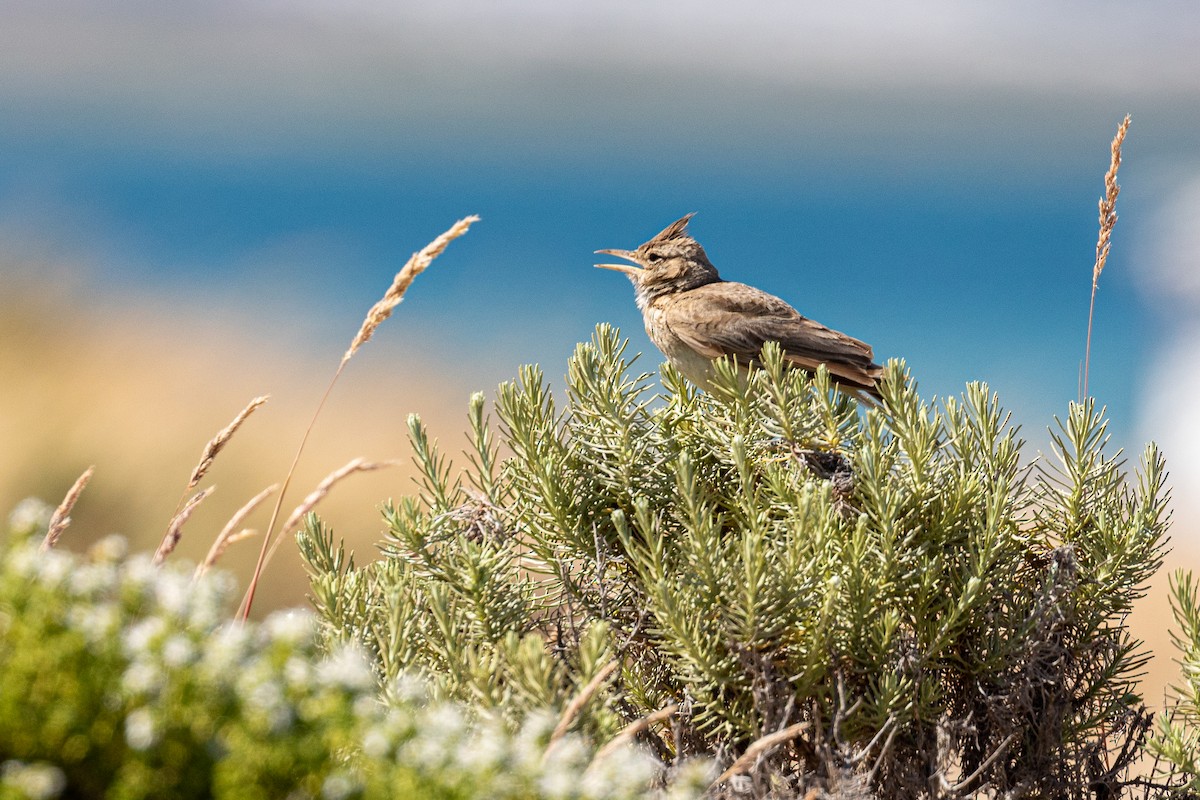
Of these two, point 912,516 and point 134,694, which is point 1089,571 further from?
point 134,694

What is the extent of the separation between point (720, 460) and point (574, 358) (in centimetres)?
50

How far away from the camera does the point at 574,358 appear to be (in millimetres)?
2959

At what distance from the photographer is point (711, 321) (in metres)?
4.53

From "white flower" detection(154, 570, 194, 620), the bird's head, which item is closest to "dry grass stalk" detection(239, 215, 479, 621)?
"white flower" detection(154, 570, 194, 620)

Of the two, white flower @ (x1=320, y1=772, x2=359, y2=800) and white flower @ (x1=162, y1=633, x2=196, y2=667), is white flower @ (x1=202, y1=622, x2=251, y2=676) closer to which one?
white flower @ (x1=162, y1=633, x2=196, y2=667)

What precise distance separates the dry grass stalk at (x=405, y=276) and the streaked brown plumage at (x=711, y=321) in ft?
4.23

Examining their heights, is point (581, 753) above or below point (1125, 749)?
below

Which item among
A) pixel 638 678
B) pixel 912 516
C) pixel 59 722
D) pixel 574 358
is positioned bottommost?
pixel 59 722

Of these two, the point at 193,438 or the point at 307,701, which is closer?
the point at 307,701

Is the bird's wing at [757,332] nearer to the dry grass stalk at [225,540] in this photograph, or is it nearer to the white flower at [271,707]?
the dry grass stalk at [225,540]

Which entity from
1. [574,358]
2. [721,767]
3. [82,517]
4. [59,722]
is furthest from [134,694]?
[82,517]

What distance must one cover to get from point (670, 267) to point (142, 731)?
166 inches

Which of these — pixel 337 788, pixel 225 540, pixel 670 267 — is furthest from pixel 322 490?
pixel 670 267

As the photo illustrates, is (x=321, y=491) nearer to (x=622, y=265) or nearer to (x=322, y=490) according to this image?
(x=322, y=490)
